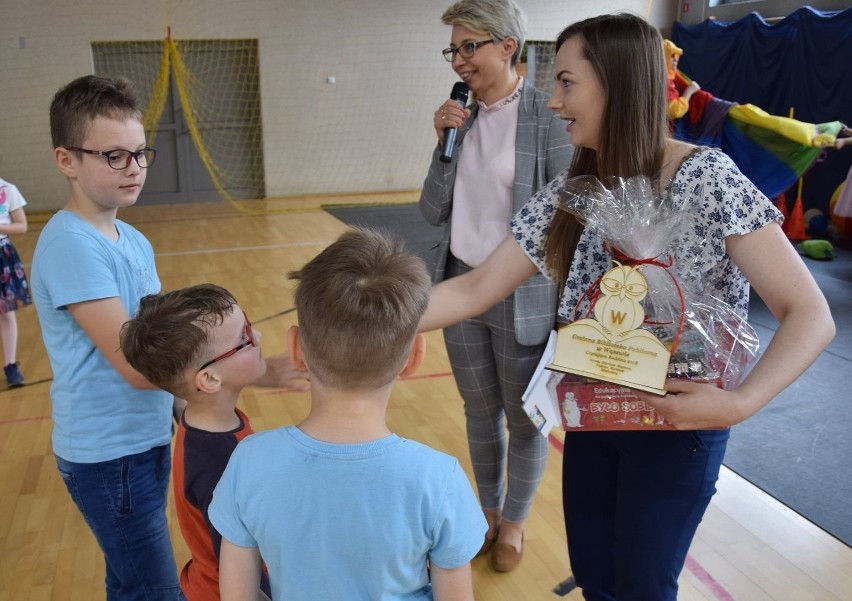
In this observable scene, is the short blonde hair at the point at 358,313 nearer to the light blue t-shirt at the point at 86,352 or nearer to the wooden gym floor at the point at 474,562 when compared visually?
the light blue t-shirt at the point at 86,352

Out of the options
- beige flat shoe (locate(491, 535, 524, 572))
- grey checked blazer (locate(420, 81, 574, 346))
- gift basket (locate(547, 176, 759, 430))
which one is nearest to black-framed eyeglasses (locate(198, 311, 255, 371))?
gift basket (locate(547, 176, 759, 430))

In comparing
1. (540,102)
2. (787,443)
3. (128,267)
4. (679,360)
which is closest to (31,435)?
(128,267)

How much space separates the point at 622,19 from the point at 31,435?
3.08 metres

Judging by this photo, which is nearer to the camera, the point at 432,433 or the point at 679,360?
the point at 679,360

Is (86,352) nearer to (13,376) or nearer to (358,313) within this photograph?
(358,313)

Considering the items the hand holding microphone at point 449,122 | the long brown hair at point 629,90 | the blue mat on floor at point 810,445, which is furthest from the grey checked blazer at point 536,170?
the long brown hair at point 629,90

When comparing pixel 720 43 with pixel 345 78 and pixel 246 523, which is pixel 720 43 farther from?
pixel 246 523

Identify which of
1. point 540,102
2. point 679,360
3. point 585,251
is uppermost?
point 540,102

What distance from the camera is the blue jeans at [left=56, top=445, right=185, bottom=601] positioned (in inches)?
59.5

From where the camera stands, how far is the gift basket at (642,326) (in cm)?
118

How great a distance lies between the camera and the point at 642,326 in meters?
1.19

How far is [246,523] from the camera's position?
3.22 feet

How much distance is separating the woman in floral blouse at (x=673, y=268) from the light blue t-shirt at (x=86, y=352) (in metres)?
0.64

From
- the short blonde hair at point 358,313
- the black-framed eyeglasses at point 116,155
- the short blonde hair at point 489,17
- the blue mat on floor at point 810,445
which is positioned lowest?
the blue mat on floor at point 810,445
